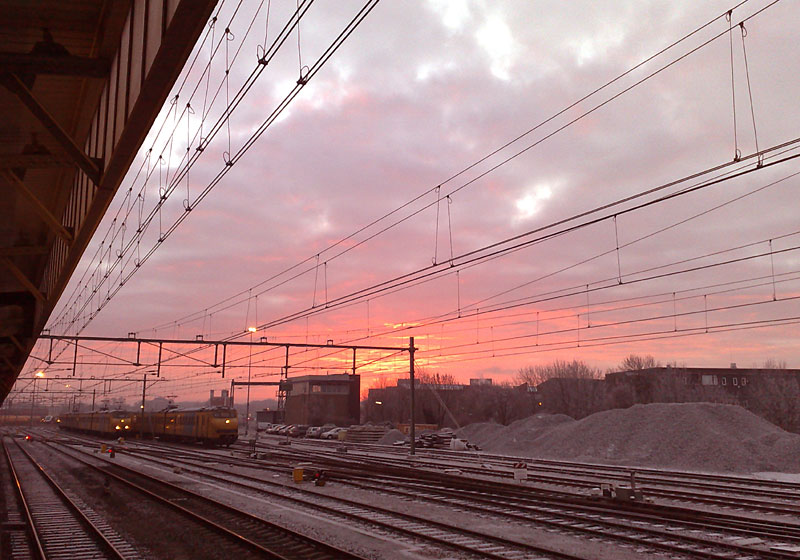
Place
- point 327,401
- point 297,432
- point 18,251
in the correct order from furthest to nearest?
point 327,401
point 297,432
point 18,251

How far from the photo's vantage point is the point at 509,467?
32.6 m

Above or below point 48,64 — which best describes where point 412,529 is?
below

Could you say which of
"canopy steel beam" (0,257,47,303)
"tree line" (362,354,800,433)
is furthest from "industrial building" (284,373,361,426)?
"canopy steel beam" (0,257,47,303)

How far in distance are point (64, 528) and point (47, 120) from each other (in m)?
13.3

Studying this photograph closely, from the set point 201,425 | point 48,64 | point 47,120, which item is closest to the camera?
point 48,64

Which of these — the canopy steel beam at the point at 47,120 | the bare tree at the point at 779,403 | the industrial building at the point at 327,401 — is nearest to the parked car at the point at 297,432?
the industrial building at the point at 327,401

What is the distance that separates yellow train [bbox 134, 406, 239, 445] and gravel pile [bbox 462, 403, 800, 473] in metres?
21.1

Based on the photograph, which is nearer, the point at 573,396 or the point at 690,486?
the point at 690,486

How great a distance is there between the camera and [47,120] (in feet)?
21.9

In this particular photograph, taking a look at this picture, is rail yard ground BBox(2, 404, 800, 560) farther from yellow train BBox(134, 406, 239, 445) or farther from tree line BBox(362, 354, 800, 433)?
tree line BBox(362, 354, 800, 433)

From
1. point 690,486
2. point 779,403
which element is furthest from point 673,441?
point 779,403

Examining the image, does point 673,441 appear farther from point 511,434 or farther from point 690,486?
point 511,434

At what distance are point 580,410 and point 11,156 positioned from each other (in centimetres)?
8567

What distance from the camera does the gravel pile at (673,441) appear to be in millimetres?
33203
